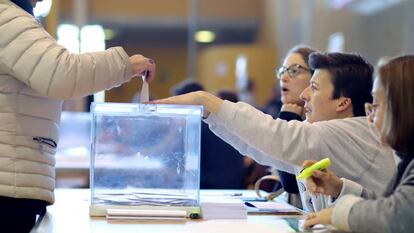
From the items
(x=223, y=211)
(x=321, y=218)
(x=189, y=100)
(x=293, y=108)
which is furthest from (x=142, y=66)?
(x=293, y=108)

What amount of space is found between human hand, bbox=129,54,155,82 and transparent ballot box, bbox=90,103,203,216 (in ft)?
0.31

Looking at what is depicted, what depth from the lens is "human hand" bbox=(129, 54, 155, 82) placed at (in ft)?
6.31

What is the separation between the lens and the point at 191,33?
9586 millimetres

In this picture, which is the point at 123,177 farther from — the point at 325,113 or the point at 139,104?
the point at 325,113

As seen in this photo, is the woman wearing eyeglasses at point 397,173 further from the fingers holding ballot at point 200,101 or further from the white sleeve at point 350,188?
the fingers holding ballot at point 200,101

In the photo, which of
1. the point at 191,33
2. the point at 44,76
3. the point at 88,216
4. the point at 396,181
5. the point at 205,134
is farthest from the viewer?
the point at 191,33

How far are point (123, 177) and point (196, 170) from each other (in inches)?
9.3

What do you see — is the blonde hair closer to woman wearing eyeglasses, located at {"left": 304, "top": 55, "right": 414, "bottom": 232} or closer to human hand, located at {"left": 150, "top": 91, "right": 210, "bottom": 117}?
woman wearing eyeglasses, located at {"left": 304, "top": 55, "right": 414, "bottom": 232}

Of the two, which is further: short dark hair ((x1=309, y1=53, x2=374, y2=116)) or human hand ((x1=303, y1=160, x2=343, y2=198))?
short dark hair ((x1=309, y1=53, x2=374, y2=116))

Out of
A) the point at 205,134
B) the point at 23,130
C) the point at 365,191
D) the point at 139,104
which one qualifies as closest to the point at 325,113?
the point at 365,191

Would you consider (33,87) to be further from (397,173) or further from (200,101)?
(397,173)

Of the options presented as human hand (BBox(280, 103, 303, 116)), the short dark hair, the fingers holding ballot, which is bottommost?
human hand (BBox(280, 103, 303, 116))

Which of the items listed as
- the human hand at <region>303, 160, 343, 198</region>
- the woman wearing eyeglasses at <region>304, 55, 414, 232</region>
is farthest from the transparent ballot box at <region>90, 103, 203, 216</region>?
the woman wearing eyeglasses at <region>304, 55, 414, 232</region>

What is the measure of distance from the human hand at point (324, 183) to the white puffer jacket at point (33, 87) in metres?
0.61
